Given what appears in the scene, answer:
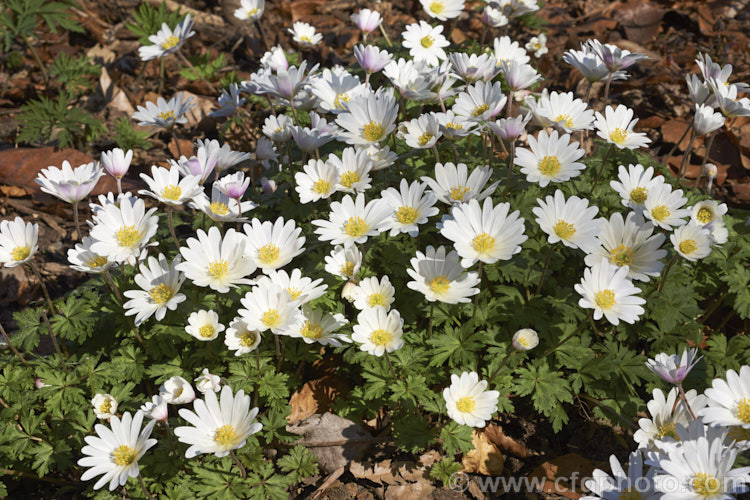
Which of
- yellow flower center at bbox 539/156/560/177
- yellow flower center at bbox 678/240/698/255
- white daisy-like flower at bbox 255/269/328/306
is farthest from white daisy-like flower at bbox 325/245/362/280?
yellow flower center at bbox 678/240/698/255

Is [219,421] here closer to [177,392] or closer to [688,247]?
[177,392]

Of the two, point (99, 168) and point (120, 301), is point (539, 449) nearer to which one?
point (120, 301)

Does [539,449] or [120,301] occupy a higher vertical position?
[120,301]

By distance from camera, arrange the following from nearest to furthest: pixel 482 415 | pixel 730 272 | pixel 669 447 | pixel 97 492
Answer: pixel 669 447 → pixel 482 415 → pixel 97 492 → pixel 730 272

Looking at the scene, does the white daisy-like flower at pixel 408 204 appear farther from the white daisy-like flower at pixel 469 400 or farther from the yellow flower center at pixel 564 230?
the white daisy-like flower at pixel 469 400

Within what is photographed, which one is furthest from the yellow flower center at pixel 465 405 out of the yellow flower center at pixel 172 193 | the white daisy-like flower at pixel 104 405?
the yellow flower center at pixel 172 193

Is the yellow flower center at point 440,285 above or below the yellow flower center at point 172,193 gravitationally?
below

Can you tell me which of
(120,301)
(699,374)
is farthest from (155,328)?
(699,374)
